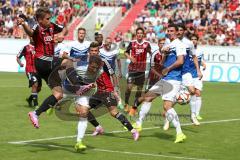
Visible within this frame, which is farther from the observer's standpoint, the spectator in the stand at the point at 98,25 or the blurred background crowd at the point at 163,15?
the spectator in the stand at the point at 98,25

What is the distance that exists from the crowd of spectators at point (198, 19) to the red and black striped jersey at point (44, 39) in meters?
23.7

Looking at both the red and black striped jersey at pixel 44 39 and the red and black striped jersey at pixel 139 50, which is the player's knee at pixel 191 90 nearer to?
the red and black striped jersey at pixel 139 50

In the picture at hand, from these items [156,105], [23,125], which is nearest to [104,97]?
[23,125]

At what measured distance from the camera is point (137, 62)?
65.7 ft

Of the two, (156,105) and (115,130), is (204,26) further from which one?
(115,130)

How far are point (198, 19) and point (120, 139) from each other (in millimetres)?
26413

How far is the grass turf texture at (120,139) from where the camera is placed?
1241cm

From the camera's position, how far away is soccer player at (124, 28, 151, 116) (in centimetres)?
1975

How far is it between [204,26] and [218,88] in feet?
36.1

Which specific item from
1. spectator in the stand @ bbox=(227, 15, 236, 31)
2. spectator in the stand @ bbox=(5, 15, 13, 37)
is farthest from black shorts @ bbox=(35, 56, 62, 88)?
spectator in the stand @ bbox=(5, 15, 13, 37)

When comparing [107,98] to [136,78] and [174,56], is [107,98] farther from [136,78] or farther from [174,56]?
[136,78]

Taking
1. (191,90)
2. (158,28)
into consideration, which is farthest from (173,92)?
(158,28)

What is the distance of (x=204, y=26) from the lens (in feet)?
129

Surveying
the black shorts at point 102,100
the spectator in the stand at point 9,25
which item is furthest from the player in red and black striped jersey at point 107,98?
the spectator in the stand at point 9,25
